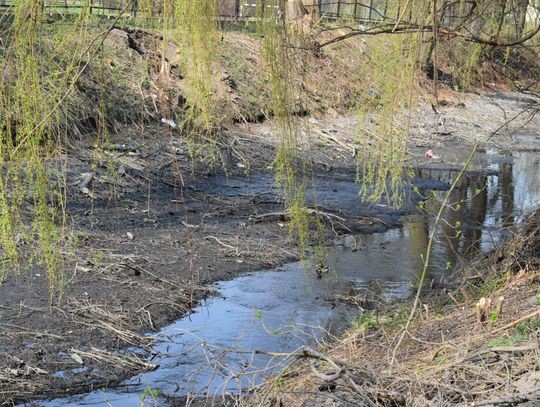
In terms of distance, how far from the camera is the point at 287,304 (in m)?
8.20

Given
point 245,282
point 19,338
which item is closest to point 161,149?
point 245,282

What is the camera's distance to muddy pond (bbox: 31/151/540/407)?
6055 mm

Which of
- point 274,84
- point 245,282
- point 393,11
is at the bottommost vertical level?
point 245,282

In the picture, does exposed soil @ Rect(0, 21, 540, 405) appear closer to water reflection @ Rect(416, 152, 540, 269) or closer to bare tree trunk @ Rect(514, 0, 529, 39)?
water reflection @ Rect(416, 152, 540, 269)

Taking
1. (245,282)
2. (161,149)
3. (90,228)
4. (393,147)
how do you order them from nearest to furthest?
1. (393,147)
2. (245,282)
3. (90,228)
4. (161,149)

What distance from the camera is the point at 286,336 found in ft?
23.8

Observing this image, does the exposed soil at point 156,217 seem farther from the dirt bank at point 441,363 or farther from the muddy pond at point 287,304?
the dirt bank at point 441,363

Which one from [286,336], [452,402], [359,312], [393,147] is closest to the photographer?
[452,402]

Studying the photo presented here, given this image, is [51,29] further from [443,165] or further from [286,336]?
[443,165]

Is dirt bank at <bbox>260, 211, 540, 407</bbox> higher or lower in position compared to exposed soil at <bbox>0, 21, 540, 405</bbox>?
higher

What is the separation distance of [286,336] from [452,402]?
2.96 metres

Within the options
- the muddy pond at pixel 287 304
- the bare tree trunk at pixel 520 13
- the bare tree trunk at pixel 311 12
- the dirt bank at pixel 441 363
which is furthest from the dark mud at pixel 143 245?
the bare tree trunk at pixel 520 13

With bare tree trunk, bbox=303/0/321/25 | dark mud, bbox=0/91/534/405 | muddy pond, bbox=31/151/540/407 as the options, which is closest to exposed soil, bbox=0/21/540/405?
dark mud, bbox=0/91/534/405

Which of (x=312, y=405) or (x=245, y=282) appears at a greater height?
(x=312, y=405)
